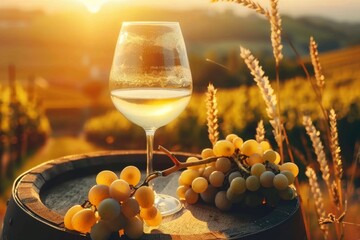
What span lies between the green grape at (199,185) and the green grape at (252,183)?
0.17 meters

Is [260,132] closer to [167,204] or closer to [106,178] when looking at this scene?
[167,204]

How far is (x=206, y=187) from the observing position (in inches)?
74.4

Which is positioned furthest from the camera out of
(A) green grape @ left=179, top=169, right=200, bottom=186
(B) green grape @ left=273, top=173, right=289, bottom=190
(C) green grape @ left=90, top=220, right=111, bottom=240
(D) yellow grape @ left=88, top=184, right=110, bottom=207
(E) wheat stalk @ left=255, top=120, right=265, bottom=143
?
(A) green grape @ left=179, top=169, right=200, bottom=186

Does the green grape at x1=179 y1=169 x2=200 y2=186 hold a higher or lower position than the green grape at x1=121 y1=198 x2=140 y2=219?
lower

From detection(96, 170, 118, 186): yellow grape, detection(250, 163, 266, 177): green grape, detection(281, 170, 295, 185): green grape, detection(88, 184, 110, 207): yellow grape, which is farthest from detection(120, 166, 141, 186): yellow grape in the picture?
detection(281, 170, 295, 185): green grape

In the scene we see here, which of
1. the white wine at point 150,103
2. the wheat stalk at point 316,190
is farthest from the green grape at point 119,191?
the wheat stalk at point 316,190

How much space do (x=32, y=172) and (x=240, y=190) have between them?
2.68 feet

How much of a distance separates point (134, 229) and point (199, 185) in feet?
1.59

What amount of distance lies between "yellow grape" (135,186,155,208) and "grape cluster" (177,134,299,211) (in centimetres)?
34

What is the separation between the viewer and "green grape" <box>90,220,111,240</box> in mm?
1430

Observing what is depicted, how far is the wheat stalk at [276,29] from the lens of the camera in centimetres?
168

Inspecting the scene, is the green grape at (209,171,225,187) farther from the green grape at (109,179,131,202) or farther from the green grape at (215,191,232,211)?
the green grape at (109,179,131,202)

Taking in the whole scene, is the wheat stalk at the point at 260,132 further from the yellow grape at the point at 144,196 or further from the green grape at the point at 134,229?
the green grape at the point at 134,229

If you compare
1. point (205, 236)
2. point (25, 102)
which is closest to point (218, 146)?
point (205, 236)
